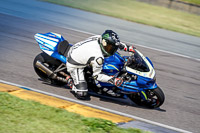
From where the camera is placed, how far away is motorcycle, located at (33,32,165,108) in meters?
6.71

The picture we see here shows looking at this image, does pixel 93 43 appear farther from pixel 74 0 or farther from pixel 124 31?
pixel 74 0

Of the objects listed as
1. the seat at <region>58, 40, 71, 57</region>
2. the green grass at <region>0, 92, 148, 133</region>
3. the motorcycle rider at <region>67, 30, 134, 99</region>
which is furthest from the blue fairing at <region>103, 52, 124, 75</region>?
the green grass at <region>0, 92, 148, 133</region>

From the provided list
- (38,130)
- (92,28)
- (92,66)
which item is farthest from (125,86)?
(92,28)

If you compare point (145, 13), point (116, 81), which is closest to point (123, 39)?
point (116, 81)

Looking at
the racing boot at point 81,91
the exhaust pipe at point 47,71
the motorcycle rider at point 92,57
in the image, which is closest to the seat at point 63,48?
the motorcycle rider at point 92,57

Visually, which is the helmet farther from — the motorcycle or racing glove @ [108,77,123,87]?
racing glove @ [108,77,123,87]

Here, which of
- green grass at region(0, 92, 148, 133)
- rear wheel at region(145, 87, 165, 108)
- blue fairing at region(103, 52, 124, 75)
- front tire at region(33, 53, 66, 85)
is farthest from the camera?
front tire at region(33, 53, 66, 85)

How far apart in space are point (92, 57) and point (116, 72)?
0.66 meters

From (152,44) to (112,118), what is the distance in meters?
7.77

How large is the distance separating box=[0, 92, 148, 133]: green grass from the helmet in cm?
168

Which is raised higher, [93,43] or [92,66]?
[93,43]

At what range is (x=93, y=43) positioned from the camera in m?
6.88

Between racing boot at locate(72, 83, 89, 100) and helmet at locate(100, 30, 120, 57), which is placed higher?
helmet at locate(100, 30, 120, 57)

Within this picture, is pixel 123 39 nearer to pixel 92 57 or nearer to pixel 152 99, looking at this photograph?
pixel 152 99
